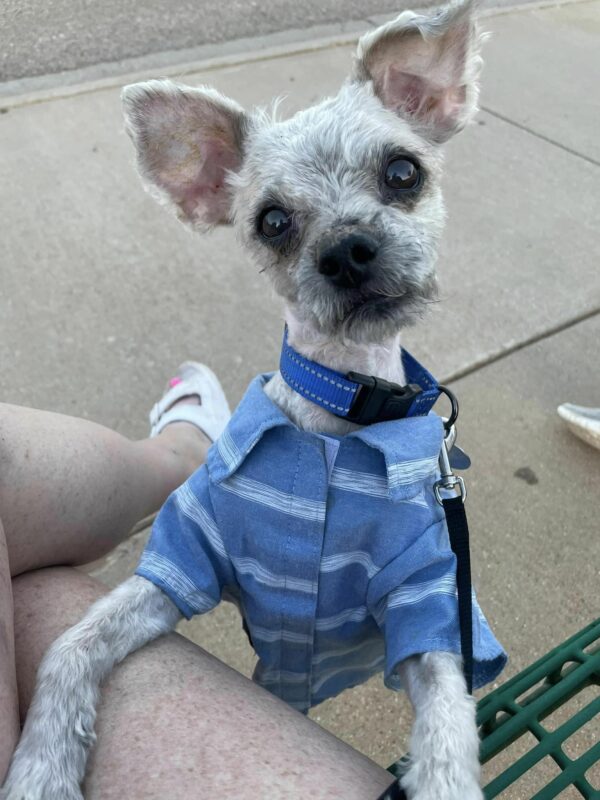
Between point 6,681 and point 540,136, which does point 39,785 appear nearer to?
point 6,681

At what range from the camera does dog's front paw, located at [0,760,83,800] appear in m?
1.37

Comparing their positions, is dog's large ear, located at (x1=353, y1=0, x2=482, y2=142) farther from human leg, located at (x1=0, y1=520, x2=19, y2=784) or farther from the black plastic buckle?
human leg, located at (x1=0, y1=520, x2=19, y2=784)

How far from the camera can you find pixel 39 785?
1380 millimetres

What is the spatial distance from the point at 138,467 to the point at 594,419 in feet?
6.53

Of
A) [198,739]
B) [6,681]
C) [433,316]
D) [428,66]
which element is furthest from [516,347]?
[6,681]

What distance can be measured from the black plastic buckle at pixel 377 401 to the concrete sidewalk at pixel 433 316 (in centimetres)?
118

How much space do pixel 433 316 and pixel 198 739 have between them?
2814 millimetres

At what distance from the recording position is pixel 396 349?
207 centimetres

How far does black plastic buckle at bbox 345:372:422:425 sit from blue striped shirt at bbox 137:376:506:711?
0.17 ft

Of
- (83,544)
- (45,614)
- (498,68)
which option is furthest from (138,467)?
(498,68)

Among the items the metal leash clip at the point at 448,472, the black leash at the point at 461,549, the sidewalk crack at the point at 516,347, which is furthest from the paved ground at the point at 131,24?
the black leash at the point at 461,549

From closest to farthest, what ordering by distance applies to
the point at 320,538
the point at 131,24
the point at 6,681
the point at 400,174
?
the point at 6,681, the point at 320,538, the point at 400,174, the point at 131,24

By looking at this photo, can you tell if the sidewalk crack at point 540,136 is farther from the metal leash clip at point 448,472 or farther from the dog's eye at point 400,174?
the metal leash clip at point 448,472

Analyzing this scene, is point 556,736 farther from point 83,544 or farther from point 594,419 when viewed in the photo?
point 594,419
